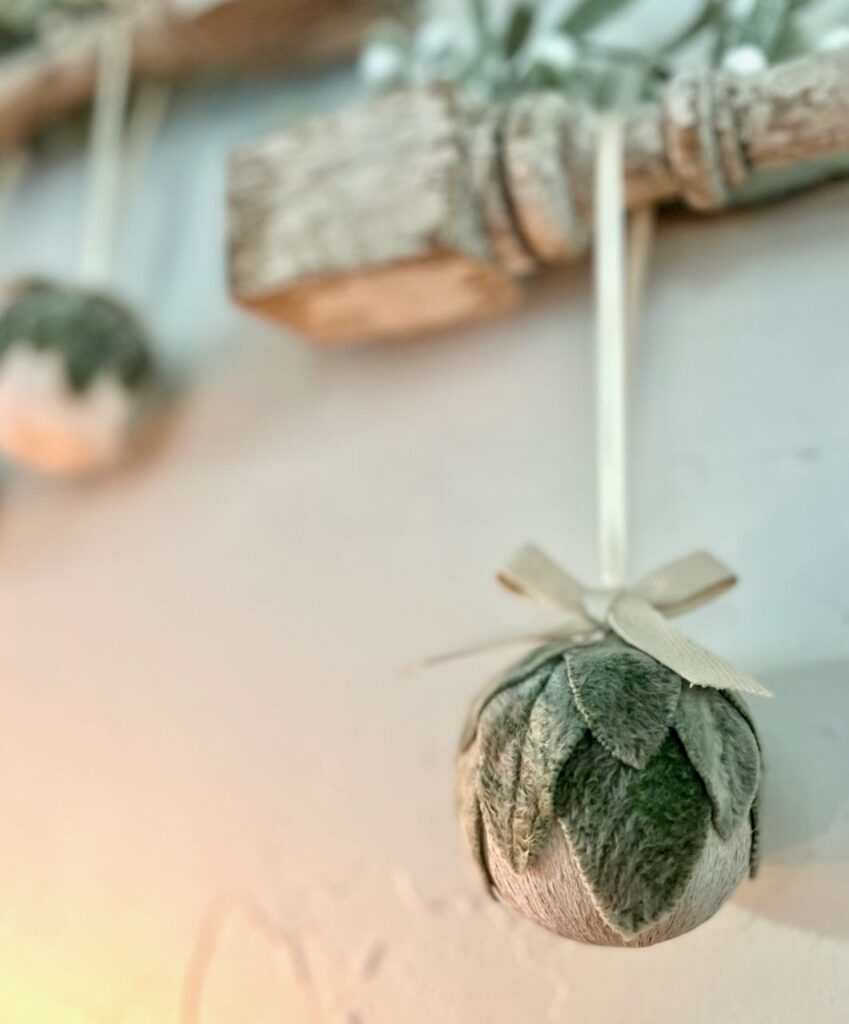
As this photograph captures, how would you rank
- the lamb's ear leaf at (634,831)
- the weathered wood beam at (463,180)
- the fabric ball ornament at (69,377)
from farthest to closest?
the fabric ball ornament at (69,377)
the weathered wood beam at (463,180)
the lamb's ear leaf at (634,831)

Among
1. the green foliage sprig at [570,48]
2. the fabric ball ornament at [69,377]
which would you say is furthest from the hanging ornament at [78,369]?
the green foliage sprig at [570,48]

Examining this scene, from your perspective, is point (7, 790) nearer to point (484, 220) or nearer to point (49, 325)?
point (49, 325)

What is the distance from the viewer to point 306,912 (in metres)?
0.41

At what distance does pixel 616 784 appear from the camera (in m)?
0.26

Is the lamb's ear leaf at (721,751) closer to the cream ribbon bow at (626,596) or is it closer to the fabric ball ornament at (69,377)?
the cream ribbon bow at (626,596)

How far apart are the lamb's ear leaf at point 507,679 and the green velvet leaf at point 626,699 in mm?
13

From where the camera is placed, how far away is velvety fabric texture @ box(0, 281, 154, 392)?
469 millimetres

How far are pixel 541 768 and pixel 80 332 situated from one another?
1.07 feet

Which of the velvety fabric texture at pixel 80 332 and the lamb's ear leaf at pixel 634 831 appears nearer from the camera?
the lamb's ear leaf at pixel 634 831

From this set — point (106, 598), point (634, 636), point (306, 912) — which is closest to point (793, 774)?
point (634, 636)

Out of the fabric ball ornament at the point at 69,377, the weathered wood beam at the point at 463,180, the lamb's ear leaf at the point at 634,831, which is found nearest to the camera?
the lamb's ear leaf at the point at 634,831

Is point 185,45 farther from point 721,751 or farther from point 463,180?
point 721,751

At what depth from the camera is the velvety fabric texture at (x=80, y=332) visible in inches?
18.4

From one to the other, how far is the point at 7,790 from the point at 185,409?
0.21 m
